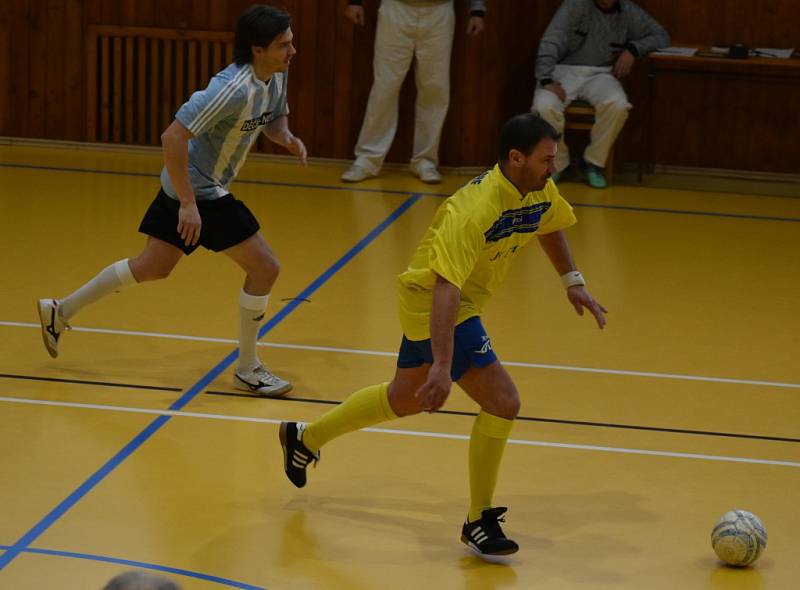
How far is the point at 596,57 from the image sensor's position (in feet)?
37.0

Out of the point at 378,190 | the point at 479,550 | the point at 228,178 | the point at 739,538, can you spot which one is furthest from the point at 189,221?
the point at 378,190

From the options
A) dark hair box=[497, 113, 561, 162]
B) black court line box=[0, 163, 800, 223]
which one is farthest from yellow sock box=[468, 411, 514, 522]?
black court line box=[0, 163, 800, 223]

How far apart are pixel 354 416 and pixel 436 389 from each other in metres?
0.74

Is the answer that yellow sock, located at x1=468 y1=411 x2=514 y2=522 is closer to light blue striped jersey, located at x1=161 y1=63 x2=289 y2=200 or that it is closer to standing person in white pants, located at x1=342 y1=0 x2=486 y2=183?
light blue striped jersey, located at x1=161 y1=63 x2=289 y2=200

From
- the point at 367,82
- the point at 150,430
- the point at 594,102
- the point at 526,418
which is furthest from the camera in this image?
the point at 367,82

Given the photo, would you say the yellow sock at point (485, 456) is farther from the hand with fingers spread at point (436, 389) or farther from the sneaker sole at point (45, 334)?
the sneaker sole at point (45, 334)

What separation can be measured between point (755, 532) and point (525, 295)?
3642 mm

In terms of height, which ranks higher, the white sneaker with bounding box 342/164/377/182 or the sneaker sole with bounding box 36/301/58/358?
the sneaker sole with bounding box 36/301/58/358

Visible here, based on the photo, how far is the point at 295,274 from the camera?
27.0 ft

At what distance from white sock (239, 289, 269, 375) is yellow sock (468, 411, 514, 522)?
1.81 metres

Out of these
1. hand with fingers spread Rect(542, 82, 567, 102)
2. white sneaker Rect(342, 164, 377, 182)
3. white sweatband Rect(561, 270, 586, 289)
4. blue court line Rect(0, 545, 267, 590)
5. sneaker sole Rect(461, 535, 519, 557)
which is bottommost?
white sneaker Rect(342, 164, 377, 182)

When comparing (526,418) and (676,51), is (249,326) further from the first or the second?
(676,51)

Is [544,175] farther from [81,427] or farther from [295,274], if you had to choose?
[295,274]

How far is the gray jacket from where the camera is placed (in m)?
11.2
